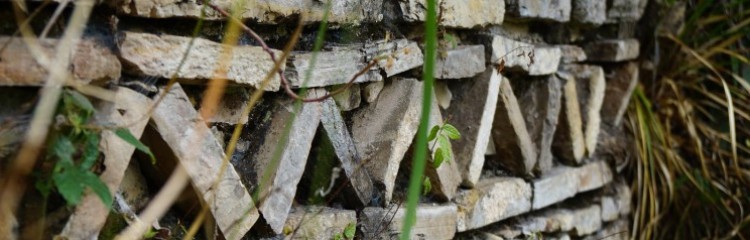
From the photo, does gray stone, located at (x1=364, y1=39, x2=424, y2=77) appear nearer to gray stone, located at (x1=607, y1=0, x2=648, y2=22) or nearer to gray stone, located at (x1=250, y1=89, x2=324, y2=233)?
gray stone, located at (x1=250, y1=89, x2=324, y2=233)

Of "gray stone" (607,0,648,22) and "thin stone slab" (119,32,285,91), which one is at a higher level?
"thin stone slab" (119,32,285,91)

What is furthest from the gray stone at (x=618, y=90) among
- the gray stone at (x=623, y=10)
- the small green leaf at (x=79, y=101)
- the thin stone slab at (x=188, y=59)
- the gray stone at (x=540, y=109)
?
the small green leaf at (x=79, y=101)

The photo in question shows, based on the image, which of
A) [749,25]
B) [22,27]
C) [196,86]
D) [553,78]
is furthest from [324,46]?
[749,25]

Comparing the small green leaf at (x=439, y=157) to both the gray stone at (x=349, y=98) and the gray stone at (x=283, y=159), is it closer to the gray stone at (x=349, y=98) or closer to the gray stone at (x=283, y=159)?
the gray stone at (x=349, y=98)

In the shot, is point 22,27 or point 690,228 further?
point 690,228

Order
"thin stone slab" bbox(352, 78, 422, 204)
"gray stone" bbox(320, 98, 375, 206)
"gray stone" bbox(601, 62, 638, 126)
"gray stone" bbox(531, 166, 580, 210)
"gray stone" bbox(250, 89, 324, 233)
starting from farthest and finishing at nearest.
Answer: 1. "gray stone" bbox(601, 62, 638, 126)
2. "gray stone" bbox(531, 166, 580, 210)
3. "thin stone slab" bbox(352, 78, 422, 204)
4. "gray stone" bbox(320, 98, 375, 206)
5. "gray stone" bbox(250, 89, 324, 233)

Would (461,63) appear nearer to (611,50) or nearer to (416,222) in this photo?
(416,222)

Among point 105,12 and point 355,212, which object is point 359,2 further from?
point 105,12

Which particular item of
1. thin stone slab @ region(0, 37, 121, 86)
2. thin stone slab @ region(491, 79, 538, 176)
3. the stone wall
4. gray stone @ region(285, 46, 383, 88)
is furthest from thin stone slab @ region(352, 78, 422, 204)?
thin stone slab @ region(0, 37, 121, 86)
